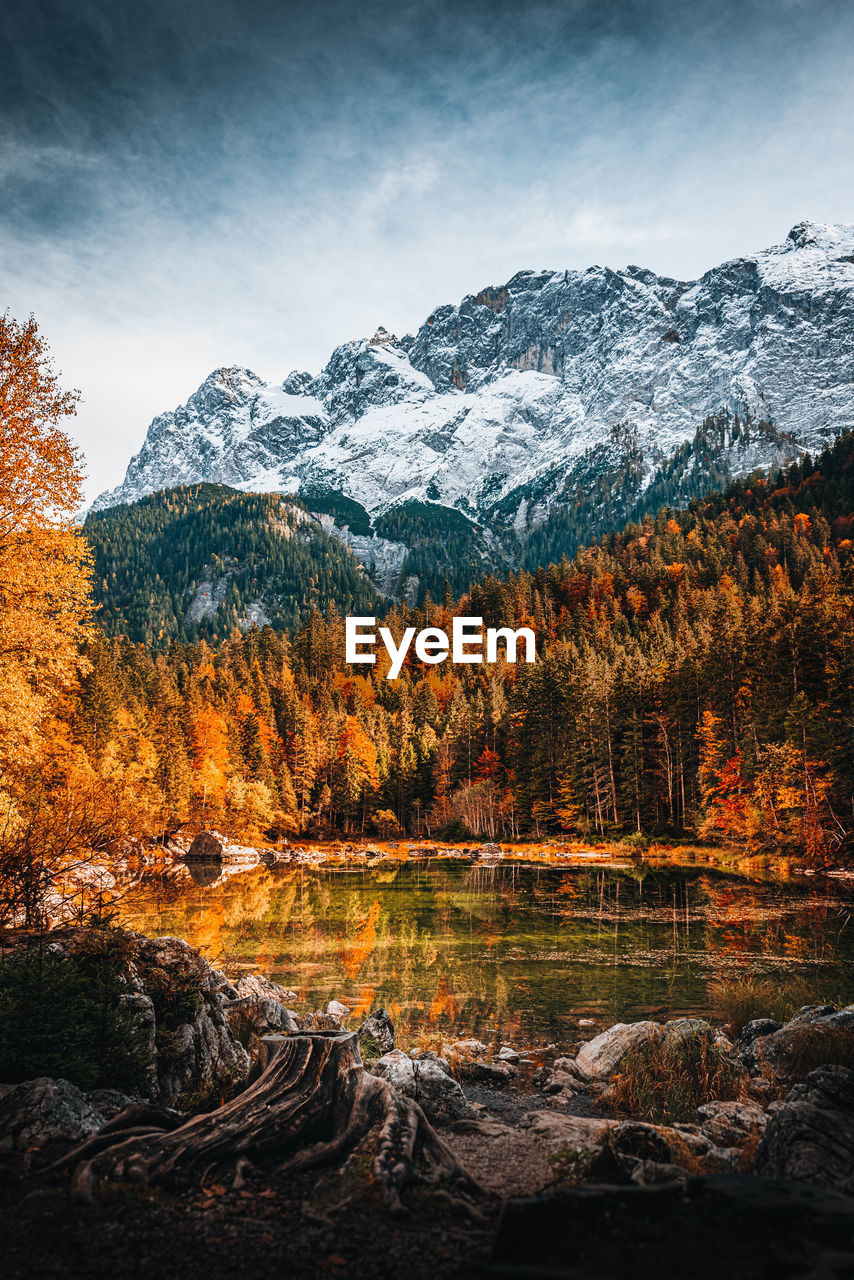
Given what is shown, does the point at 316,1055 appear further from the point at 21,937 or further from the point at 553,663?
the point at 553,663

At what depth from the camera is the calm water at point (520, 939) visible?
17812 millimetres

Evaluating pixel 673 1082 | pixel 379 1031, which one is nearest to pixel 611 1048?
pixel 673 1082

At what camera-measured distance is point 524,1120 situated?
977cm

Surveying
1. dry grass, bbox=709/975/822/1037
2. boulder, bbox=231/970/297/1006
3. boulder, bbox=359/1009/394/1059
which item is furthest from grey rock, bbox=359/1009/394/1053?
dry grass, bbox=709/975/822/1037

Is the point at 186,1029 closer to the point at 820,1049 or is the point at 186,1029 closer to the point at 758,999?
the point at 820,1049

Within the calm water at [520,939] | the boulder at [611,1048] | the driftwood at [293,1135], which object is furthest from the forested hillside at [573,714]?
the driftwood at [293,1135]

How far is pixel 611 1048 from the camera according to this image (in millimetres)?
12898

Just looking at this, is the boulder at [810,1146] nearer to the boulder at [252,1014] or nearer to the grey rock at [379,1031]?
the grey rock at [379,1031]

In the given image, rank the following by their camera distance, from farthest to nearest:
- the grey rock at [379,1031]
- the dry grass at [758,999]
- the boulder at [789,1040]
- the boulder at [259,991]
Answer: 1. the dry grass at [758,999]
2. the boulder at [259,991]
3. the grey rock at [379,1031]
4. the boulder at [789,1040]

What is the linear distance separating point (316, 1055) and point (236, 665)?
4219 inches

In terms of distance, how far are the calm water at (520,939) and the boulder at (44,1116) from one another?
9820 mm

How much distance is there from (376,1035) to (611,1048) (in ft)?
15.7

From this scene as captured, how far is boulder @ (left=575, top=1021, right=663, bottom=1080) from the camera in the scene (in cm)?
1248

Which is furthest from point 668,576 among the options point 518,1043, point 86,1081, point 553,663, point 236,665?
point 86,1081
